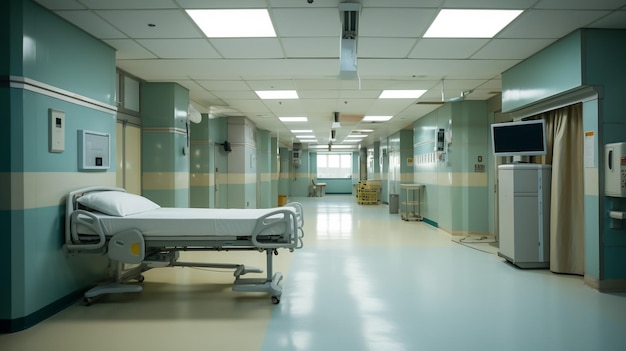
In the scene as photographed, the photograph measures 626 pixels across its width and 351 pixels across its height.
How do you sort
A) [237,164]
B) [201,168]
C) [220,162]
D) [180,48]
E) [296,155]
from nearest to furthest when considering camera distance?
1. [180,48]
2. [201,168]
3. [220,162]
4. [237,164]
5. [296,155]

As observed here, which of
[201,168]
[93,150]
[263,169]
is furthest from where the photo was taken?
[263,169]

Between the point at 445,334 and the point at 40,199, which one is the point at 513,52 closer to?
the point at 445,334

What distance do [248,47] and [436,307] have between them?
3912 millimetres

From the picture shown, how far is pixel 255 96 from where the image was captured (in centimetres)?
776

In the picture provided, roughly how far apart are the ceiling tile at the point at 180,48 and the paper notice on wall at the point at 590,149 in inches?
195

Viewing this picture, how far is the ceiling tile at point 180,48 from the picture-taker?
4.57 metres

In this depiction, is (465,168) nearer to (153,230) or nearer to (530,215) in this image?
(530,215)

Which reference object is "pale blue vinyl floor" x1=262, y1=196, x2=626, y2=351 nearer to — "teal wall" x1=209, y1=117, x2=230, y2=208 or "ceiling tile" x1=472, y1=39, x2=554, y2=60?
"ceiling tile" x1=472, y1=39, x2=554, y2=60

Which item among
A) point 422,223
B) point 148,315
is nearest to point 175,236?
point 148,315

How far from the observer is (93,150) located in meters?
4.27

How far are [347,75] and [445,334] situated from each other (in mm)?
2658

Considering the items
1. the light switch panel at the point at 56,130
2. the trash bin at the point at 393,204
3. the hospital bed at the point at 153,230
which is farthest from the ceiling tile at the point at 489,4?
the trash bin at the point at 393,204

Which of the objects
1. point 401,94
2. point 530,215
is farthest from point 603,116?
point 401,94

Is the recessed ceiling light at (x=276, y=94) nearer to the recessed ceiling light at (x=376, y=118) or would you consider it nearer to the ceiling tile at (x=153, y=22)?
the ceiling tile at (x=153, y=22)
